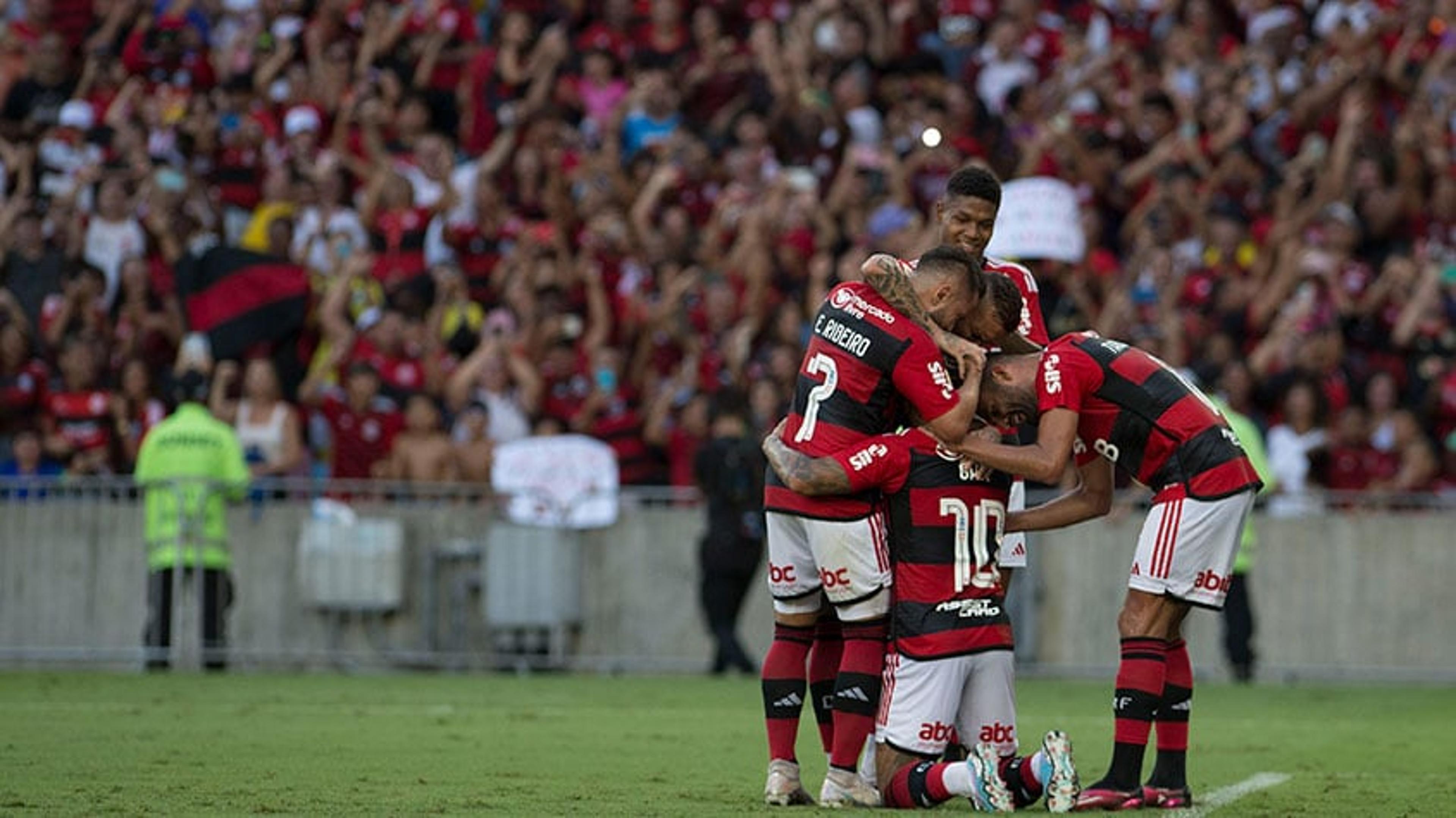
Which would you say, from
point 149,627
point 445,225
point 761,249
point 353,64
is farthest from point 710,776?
point 353,64

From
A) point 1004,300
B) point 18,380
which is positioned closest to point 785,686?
point 1004,300

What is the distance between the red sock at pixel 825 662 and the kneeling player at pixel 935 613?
2.30 ft

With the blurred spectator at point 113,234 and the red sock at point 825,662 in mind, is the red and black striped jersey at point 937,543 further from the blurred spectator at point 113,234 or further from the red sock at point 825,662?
the blurred spectator at point 113,234

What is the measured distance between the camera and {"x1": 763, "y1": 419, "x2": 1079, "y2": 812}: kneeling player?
9.37m

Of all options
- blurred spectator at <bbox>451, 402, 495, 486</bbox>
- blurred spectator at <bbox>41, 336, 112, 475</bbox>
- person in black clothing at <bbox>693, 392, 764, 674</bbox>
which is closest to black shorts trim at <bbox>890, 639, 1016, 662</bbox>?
person in black clothing at <bbox>693, 392, 764, 674</bbox>

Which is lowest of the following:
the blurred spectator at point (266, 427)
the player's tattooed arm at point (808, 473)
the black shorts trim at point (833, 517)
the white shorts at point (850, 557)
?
the white shorts at point (850, 557)

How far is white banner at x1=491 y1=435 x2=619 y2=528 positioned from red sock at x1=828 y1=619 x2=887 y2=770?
9.88m

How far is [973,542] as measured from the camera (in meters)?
9.52

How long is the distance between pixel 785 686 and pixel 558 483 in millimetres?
9692

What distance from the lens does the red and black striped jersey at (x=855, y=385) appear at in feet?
31.3

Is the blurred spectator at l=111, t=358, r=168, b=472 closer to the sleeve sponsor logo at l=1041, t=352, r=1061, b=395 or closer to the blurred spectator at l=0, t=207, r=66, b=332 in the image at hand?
the blurred spectator at l=0, t=207, r=66, b=332

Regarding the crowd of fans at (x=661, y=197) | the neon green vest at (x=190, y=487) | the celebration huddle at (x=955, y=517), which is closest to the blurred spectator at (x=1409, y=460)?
the crowd of fans at (x=661, y=197)

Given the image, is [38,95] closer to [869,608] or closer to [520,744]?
[520,744]

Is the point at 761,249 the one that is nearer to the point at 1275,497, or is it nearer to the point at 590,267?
the point at 590,267
